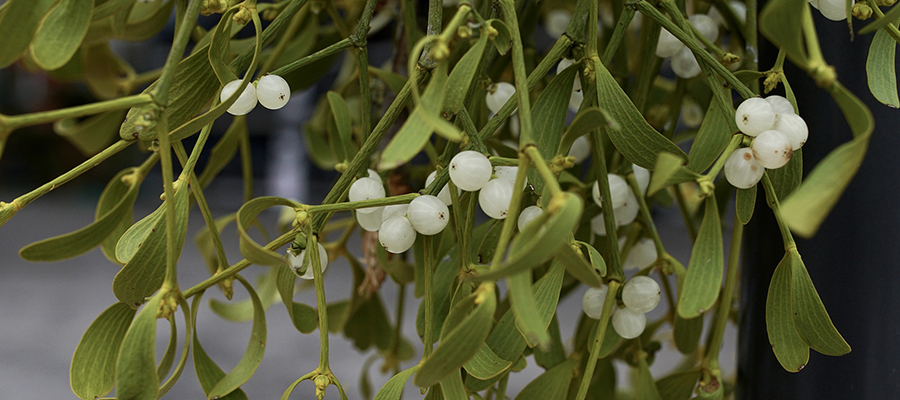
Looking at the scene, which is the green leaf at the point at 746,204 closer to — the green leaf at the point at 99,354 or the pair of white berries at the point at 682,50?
the pair of white berries at the point at 682,50

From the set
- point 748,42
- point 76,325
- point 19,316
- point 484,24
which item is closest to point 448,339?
point 484,24

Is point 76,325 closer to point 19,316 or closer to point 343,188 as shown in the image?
point 19,316

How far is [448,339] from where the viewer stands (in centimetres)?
15

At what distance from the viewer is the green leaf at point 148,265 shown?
0.65ft

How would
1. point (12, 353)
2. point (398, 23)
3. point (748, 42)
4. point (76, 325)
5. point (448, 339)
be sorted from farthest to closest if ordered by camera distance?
point (76, 325) < point (12, 353) < point (398, 23) < point (748, 42) < point (448, 339)

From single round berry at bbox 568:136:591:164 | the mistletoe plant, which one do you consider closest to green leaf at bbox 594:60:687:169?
the mistletoe plant

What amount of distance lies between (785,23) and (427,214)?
11cm

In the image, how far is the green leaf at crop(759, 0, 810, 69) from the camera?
135 millimetres

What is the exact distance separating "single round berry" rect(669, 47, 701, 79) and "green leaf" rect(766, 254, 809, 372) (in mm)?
102

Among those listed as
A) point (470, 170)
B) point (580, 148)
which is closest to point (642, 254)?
point (580, 148)

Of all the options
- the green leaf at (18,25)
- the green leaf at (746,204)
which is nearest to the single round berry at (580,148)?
the green leaf at (746,204)

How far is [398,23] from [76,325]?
107 centimetres

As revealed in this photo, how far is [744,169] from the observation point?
0.61 feet

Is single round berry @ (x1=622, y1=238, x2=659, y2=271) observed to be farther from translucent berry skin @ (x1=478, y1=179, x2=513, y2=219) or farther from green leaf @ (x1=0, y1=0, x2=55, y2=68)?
green leaf @ (x1=0, y1=0, x2=55, y2=68)
